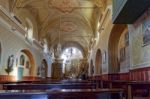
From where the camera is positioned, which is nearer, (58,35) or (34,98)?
(34,98)

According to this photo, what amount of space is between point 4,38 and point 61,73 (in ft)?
74.9

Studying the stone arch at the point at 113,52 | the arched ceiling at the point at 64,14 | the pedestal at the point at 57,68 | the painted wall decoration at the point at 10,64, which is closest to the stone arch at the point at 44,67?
the arched ceiling at the point at 64,14

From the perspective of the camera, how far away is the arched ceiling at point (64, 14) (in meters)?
18.5

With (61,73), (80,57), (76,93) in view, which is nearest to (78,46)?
(80,57)

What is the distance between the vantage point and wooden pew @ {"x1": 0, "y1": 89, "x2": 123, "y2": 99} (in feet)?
10.6

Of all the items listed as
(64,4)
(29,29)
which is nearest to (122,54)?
(64,4)

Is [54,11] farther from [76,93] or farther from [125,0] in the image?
[76,93]

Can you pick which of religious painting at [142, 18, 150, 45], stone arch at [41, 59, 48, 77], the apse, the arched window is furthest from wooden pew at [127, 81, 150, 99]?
the apse

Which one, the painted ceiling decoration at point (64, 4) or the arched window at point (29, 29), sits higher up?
the painted ceiling decoration at point (64, 4)

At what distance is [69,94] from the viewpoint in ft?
11.4

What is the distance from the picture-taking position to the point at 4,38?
45.9ft

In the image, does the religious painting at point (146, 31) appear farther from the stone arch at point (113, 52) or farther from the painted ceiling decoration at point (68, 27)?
the painted ceiling decoration at point (68, 27)

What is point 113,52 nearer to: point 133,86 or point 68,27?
point 133,86

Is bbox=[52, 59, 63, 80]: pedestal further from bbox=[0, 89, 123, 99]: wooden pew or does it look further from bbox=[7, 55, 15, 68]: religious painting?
bbox=[0, 89, 123, 99]: wooden pew
